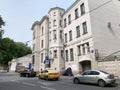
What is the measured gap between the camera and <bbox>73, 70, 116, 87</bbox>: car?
54.9 feet

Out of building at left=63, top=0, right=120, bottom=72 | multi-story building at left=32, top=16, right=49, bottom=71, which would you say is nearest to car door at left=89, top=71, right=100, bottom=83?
building at left=63, top=0, right=120, bottom=72

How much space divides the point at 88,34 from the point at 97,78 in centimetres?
1040

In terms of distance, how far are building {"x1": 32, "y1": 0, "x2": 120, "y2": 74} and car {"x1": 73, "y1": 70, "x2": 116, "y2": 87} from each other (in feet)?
20.3

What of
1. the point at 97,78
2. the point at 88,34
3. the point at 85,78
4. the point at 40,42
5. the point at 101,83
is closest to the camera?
the point at 101,83

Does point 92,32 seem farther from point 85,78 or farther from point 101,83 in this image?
point 101,83

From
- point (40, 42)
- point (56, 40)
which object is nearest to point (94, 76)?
point (56, 40)

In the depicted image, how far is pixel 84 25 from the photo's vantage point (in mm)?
28250

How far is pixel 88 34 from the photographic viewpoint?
1047 inches

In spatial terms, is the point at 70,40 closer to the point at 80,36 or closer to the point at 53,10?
the point at 80,36

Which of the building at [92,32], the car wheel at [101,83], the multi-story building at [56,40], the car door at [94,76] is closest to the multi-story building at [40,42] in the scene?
the multi-story building at [56,40]

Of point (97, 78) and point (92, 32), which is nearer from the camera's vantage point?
point (97, 78)

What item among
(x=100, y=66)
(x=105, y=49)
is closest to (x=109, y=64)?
(x=100, y=66)

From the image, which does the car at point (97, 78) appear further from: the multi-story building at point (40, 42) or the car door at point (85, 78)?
the multi-story building at point (40, 42)

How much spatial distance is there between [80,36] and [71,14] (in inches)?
223
